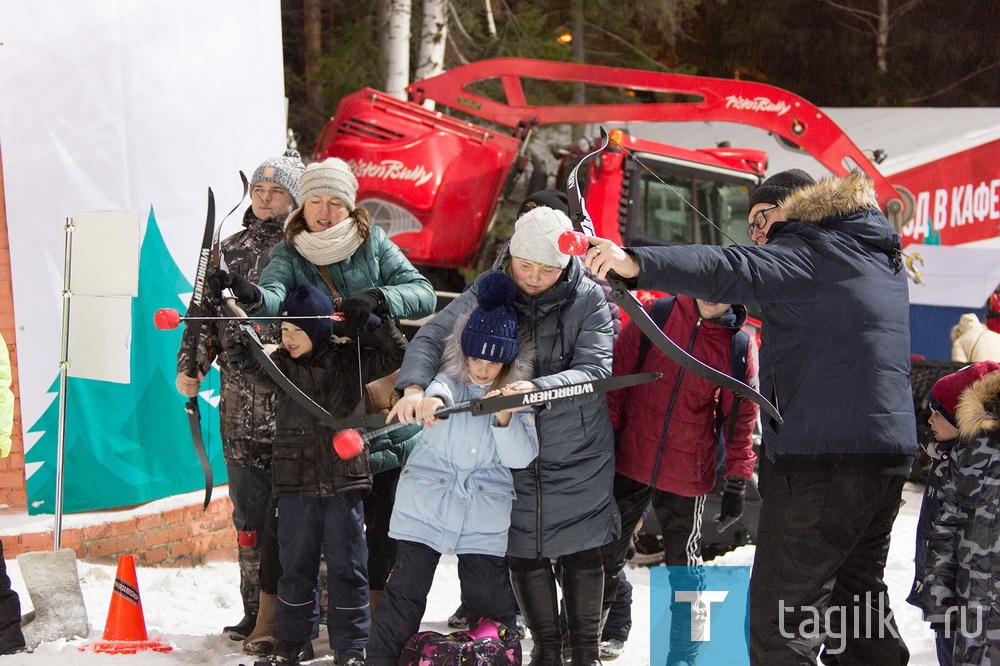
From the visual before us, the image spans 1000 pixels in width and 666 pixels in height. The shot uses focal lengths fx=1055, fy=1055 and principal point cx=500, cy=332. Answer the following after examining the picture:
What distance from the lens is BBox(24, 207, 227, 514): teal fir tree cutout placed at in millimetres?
5352

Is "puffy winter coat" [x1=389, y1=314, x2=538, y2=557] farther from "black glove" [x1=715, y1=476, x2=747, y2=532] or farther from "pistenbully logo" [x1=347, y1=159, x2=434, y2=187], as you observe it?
"pistenbully logo" [x1=347, y1=159, x2=434, y2=187]

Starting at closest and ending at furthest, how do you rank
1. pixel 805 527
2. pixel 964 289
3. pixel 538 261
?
pixel 805 527 < pixel 538 261 < pixel 964 289

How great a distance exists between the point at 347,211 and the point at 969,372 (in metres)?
2.34

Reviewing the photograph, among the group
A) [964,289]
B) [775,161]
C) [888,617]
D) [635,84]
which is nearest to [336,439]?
[888,617]

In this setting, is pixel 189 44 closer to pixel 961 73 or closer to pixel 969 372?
pixel 969 372

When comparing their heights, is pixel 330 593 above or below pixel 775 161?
below

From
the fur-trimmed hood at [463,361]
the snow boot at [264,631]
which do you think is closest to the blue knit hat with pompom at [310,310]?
the fur-trimmed hood at [463,361]

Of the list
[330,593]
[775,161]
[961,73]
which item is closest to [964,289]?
[775,161]

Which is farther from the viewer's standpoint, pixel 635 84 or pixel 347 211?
pixel 635 84

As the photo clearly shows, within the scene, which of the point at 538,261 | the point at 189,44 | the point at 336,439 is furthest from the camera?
the point at 189,44

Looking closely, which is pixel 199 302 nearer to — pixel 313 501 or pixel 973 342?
pixel 313 501

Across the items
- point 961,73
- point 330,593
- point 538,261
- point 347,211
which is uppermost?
point 961,73

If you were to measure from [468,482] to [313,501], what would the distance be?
652 millimetres

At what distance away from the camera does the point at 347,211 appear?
409cm
